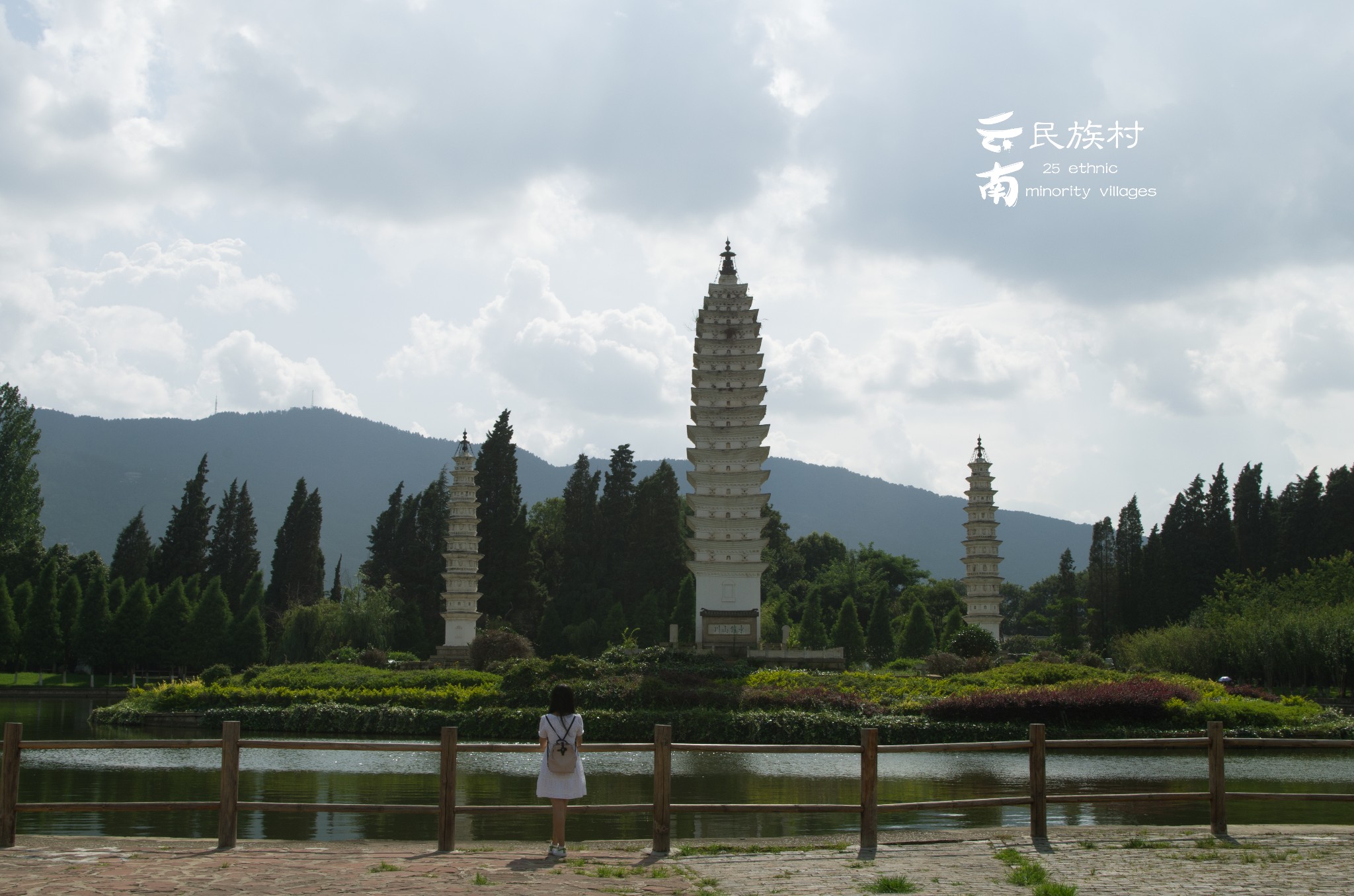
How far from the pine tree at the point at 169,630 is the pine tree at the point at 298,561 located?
424 inches

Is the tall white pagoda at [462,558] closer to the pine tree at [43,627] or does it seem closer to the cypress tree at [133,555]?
the pine tree at [43,627]

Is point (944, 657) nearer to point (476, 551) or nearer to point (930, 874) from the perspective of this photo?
point (476, 551)

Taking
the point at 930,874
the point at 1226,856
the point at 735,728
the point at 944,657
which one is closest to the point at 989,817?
the point at 1226,856

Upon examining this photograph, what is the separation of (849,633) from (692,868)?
170 ft

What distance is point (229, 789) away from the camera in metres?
10.3

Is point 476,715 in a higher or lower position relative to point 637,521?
lower

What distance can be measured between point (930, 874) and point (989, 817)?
6.40 metres

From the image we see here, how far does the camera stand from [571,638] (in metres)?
59.0

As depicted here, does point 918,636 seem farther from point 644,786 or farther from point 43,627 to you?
point 43,627

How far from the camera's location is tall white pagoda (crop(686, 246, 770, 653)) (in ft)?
181

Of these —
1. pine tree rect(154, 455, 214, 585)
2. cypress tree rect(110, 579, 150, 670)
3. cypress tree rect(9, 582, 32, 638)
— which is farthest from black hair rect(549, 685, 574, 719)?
pine tree rect(154, 455, 214, 585)

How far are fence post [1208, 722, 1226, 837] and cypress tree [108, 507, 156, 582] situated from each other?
67386 mm

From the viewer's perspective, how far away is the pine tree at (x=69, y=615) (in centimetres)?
5625

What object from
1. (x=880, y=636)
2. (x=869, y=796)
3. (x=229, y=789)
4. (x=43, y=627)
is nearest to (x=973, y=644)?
(x=880, y=636)
